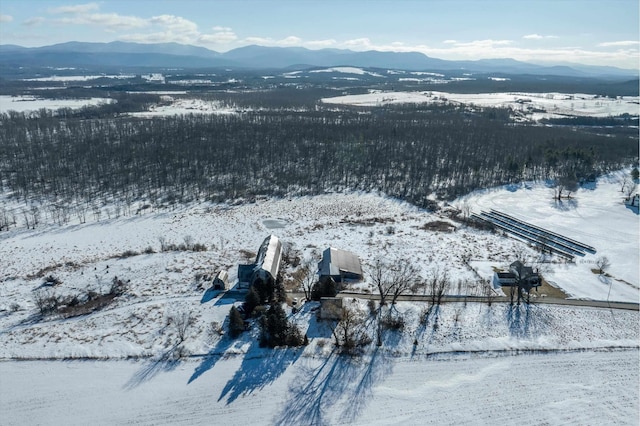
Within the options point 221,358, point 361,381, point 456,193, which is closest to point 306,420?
point 361,381

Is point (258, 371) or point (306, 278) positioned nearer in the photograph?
point (258, 371)

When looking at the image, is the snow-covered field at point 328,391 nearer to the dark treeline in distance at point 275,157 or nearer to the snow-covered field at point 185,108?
the dark treeline in distance at point 275,157

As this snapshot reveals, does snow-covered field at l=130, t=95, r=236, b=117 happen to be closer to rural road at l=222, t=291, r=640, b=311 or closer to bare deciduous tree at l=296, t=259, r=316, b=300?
bare deciduous tree at l=296, t=259, r=316, b=300

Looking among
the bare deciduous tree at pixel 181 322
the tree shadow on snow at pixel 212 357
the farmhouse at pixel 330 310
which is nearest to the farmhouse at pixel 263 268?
the farmhouse at pixel 330 310

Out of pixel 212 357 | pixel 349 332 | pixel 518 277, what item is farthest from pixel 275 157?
pixel 212 357

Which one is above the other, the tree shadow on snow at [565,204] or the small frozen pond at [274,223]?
the tree shadow on snow at [565,204]

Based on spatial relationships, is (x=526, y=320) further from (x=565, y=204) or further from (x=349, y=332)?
(x=565, y=204)
